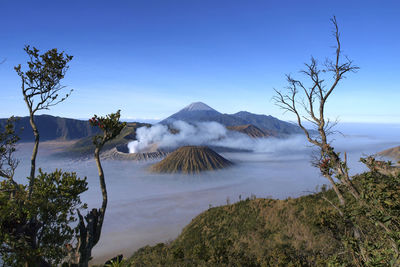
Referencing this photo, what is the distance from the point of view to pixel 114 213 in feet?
296

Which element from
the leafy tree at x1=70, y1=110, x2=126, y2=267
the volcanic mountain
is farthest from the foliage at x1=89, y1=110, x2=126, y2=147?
the volcanic mountain

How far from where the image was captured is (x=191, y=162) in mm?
161750

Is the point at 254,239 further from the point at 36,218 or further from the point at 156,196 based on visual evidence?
the point at 156,196

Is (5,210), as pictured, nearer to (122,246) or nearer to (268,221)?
(268,221)

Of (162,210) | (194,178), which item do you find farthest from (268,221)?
(194,178)

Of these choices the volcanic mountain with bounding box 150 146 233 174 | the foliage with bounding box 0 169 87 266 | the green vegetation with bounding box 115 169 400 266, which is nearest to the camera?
the green vegetation with bounding box 115 169 400 266

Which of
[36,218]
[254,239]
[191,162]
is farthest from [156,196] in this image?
[36,218]

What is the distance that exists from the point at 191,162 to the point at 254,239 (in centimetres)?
13191

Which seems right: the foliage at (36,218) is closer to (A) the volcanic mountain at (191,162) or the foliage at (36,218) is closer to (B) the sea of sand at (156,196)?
(B) the sea of sand at (156,196)

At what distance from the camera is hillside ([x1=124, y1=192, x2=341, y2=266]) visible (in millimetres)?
20609

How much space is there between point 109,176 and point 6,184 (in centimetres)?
17130

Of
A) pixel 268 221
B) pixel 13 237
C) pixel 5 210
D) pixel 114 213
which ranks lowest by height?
pixel 114 213

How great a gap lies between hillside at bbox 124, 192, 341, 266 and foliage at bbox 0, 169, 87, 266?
28.0ft

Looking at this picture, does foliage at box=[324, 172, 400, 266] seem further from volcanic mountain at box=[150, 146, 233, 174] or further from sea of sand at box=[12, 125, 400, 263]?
volcanic mountain at box=[150, 146, 233, 174]
